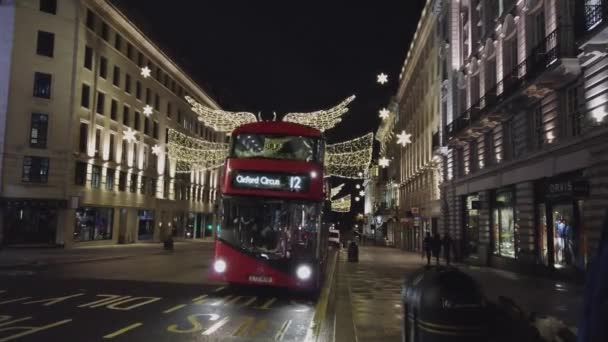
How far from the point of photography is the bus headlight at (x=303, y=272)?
44.4ft

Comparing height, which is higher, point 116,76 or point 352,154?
point 116,76

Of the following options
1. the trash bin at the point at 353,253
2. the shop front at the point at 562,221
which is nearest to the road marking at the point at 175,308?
the shop front at the point at 562,221

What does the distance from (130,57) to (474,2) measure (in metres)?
30.8

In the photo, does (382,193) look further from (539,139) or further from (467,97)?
(539,139)

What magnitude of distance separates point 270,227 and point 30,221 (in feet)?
93.8

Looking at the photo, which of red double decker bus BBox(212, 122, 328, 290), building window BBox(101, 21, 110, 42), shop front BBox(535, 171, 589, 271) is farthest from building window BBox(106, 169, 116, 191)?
shop front BBox(535, 171, 589, 271)

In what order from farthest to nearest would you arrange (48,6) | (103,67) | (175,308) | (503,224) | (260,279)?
(103,67) → (48,6) → (503,224) → (260,279) → (175,308)

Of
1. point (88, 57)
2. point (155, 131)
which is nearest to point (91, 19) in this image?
point (88, 57)

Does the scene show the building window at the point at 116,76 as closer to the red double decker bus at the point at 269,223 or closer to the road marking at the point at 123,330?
the red double decker bus at the point at 269,223

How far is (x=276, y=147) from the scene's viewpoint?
14305 millimetres

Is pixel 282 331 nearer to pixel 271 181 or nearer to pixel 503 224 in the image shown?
pixel 271 181

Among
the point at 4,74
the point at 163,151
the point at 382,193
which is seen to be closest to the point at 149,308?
the point at 4,74

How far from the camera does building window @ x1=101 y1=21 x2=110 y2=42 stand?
4297cm

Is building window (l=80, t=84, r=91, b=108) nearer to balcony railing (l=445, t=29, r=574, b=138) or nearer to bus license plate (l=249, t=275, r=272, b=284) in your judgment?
balcony railing (l=445, t=29, r=574, b=138)
